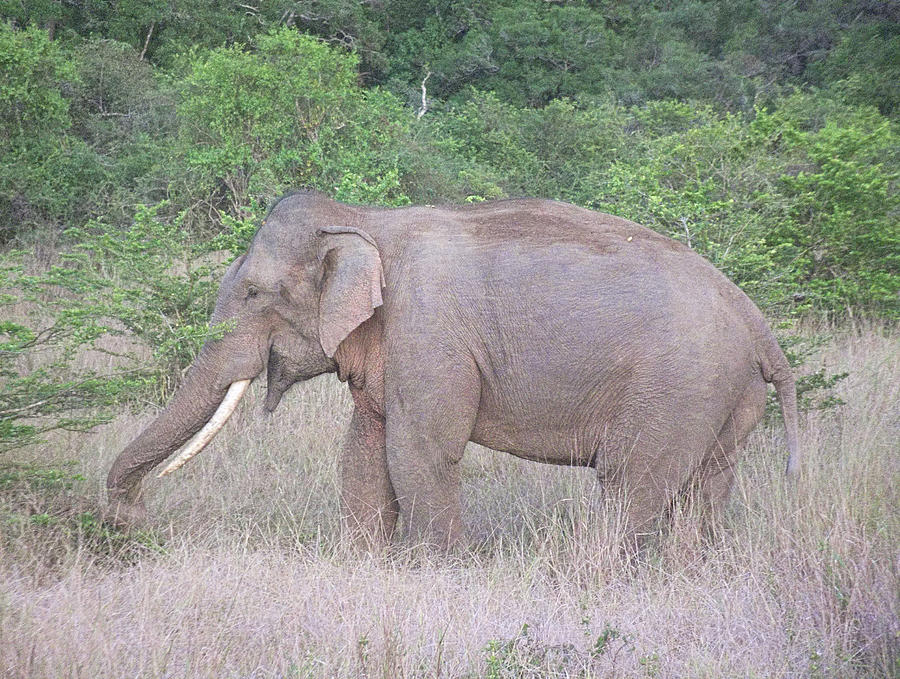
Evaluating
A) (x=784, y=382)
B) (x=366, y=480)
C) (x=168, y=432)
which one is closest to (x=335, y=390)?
(x=366, y=480)

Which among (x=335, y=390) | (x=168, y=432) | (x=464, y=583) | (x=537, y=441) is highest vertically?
(x=537, y=441)

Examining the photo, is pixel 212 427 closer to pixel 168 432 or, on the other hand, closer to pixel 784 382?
pixel 168 432

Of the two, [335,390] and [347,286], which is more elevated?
[347,286]

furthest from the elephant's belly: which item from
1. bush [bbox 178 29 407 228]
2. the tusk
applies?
bush [bbox 178 29 407 228]

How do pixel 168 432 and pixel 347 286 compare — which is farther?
pixel 168 432

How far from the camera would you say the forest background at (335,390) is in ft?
13.6

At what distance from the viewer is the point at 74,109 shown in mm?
15422

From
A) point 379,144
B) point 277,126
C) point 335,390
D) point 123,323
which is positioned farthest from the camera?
point 379,144

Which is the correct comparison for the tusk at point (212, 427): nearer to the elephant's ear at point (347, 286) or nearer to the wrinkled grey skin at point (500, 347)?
the wrinkled grey skin at point (500, 347)

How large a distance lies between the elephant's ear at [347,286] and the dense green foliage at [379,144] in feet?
3.19

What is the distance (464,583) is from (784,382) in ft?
6.39

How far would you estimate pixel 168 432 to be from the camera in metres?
5.50

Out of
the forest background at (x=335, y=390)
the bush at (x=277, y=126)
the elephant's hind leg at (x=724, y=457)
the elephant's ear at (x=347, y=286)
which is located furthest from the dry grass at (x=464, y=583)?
the bush at (x=277, y=126)

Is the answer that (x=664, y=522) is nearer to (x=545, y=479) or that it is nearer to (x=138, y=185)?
(x=545, y=479)
